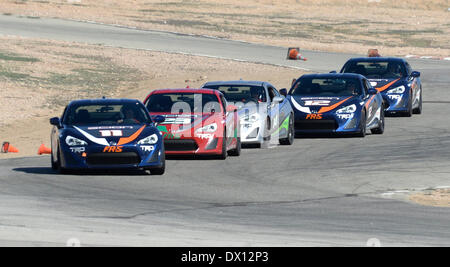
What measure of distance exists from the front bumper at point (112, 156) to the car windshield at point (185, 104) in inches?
112

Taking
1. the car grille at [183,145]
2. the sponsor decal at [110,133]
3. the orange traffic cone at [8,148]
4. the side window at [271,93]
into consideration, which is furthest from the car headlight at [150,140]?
the orange traffic cone at [8,148]

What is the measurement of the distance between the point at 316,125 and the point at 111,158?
22.8 feet

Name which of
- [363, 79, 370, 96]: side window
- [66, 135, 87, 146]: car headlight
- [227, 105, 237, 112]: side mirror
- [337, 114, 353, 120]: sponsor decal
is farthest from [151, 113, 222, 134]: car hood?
[363, 79, 370, 96]: side window

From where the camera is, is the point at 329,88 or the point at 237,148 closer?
the point at 237,148

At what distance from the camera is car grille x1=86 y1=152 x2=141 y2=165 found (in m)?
16.8

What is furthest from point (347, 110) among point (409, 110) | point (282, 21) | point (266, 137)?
point (282, 21)

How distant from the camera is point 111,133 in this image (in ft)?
55.7

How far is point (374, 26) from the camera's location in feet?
229

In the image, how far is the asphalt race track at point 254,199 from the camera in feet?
37.7

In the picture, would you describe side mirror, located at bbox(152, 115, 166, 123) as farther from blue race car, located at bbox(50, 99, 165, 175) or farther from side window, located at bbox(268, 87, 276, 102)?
side window, located at bbox(268, 87, 276, 102)

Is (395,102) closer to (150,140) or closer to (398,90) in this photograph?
(398,90)

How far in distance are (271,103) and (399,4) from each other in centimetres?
7407

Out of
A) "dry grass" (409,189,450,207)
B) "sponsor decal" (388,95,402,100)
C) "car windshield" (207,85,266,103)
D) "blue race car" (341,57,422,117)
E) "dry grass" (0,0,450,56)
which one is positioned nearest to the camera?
"dry grass" (409,189,450,207)
